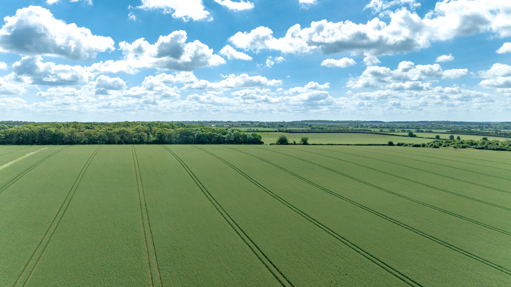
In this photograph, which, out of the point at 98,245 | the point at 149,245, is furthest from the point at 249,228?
the point at 98,245

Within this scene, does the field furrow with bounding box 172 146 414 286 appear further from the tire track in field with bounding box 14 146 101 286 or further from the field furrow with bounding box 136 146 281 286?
the tire track in field with bounding box 14 146 101 286

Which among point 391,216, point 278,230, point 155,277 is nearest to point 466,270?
point 391,216

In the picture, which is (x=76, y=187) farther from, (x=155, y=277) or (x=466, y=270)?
(x=466, y=270)

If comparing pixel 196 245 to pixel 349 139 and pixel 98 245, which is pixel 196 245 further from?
pixel 349 139

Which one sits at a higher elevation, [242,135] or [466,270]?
[242,135]

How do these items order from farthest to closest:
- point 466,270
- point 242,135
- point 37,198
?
1. point 242,135
2. point 37,198
3. point 466,270

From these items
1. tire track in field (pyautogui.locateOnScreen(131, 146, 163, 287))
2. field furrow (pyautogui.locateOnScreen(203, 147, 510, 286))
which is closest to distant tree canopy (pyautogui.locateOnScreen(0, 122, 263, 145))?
tire track in field (pyautogui.locateOnScreen(131, 146, 163, 287))

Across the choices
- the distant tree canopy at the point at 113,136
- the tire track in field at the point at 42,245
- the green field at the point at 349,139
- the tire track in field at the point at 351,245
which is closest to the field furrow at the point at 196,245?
the tire track in field at the point at 351,245
